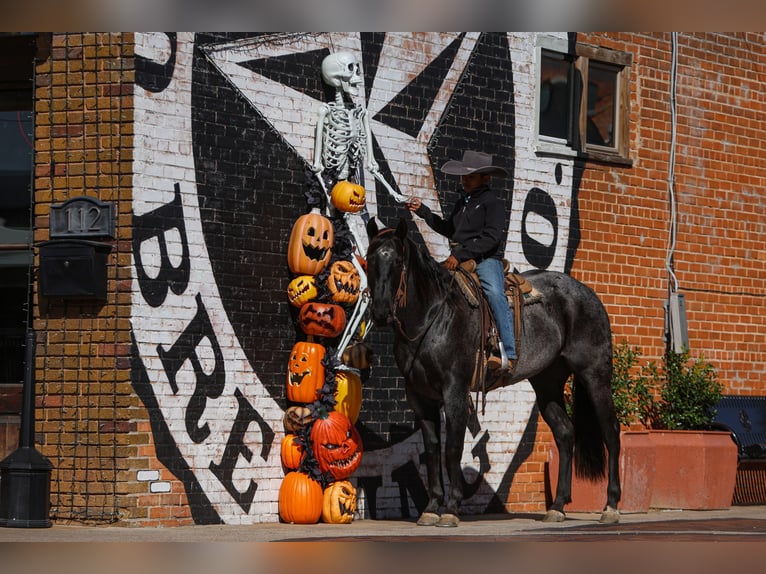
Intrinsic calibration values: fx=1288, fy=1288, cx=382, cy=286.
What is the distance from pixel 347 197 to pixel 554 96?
11.5 ft

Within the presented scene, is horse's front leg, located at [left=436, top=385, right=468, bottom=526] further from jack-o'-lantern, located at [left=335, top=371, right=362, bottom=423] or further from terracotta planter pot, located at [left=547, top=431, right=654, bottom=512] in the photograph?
terracotta planter pot, located at [left=547, top=431, right=654, bottom=512]

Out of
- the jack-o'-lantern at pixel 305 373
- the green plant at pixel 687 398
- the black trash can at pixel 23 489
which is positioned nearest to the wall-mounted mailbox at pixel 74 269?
the black trash can at pixel 23 489

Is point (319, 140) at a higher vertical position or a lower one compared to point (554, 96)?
lower

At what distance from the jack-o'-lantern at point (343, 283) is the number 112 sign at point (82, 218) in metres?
2.01

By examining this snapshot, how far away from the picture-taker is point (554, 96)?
13906 mm

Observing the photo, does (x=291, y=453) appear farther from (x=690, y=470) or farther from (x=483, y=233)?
(x=690, y=470)

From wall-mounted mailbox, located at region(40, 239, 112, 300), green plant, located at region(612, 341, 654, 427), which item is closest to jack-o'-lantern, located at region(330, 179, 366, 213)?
wall-mounted mailbox, located at region(40, 239, 112, 300)

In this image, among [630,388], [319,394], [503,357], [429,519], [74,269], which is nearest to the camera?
[74,269]

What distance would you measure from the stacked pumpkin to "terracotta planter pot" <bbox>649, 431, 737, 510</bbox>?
3.54 meters

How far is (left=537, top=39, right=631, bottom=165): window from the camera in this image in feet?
45.2

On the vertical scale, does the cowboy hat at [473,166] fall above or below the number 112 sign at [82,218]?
above

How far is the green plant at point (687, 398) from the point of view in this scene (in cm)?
1414

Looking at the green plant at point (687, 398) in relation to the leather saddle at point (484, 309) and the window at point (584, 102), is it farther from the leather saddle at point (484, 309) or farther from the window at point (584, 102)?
the leather saddle at point (484, 309)

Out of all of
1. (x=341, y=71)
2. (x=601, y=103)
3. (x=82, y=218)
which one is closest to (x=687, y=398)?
(x=601, y=103)
